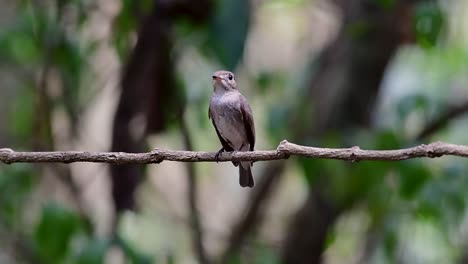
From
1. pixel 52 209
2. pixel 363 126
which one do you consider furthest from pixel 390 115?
pixel 52 209

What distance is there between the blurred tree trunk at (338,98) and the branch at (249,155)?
278 centimetres

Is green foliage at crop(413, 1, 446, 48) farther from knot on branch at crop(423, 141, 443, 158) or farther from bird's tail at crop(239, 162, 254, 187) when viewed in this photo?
bird's tail at crop(239, 162, 254, 187)

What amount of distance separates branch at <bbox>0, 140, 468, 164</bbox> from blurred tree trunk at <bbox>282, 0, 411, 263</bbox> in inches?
109

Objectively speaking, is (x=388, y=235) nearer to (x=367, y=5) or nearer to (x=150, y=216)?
(x=367, y=5)

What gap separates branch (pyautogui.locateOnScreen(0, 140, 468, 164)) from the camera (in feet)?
9.34

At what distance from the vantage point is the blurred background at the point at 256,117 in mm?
4730

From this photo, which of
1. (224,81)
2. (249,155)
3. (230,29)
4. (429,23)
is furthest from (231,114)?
(249,155)

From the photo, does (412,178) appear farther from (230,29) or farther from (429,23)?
(230,29)

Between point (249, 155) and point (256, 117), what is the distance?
17.7 feet

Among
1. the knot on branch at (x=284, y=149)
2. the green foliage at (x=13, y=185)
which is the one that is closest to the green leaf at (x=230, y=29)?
the knot on branch at (x=284, y=149)

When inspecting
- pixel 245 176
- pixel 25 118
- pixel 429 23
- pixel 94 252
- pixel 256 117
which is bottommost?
pixel 94 252

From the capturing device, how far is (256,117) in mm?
8500

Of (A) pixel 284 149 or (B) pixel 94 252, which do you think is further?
(B) pixel 94 252

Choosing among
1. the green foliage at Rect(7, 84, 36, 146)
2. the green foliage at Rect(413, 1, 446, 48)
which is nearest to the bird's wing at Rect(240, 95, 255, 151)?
the green foliage at Rect(413, 1, 446, 48)
